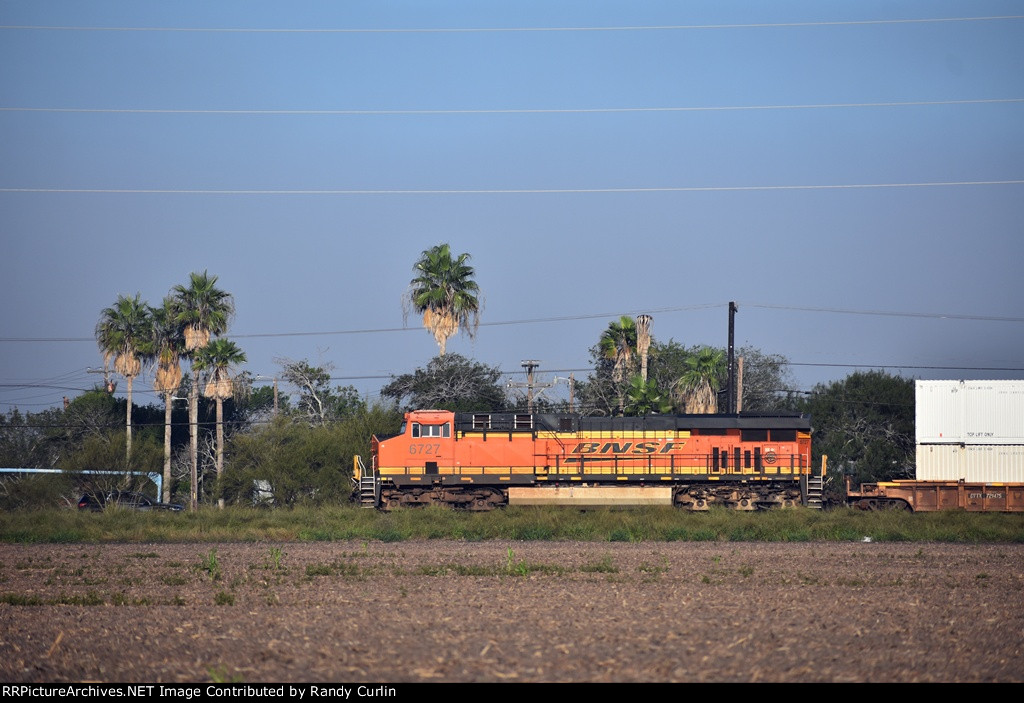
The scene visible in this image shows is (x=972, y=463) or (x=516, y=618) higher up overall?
(x=972, y=463)

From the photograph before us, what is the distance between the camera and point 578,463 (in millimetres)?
37438

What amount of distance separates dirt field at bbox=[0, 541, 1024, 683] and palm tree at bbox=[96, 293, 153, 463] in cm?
3674

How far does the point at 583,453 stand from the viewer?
37562 millimetres

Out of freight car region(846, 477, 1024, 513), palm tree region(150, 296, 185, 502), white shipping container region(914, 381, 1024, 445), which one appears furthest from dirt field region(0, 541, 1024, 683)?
palm tree region(150, 296, 185, 502)

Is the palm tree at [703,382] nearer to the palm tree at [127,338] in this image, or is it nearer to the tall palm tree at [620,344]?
the tall palm tree at [620,344]

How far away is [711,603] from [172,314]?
1891 inches

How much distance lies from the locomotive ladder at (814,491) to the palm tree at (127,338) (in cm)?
3817

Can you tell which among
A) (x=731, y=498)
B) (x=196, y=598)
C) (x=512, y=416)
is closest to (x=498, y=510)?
(x=512, y=416)

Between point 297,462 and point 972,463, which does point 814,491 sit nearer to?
point 972,463

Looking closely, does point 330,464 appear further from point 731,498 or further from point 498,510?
point 731,498

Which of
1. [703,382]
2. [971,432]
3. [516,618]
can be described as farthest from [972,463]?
[516,618]

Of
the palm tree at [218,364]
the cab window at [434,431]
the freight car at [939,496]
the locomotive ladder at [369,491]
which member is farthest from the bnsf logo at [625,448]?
the palm tree at [218,364]

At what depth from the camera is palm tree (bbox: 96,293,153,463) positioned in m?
58.9

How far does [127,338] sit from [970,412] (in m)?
44.1
